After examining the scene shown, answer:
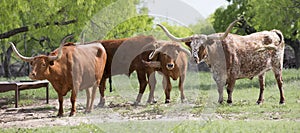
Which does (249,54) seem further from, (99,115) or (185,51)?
(99,115)

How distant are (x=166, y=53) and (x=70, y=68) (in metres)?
1.96

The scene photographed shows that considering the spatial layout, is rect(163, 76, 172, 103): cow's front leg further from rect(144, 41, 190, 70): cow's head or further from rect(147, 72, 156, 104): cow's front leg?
rect(144, 41, 190, 70): cow's head

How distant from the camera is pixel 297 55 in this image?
31156mm

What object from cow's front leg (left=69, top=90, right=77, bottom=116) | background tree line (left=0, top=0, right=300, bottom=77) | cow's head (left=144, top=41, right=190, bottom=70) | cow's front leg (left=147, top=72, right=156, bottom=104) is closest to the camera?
background tree line (left=0, top=0, right=300, bottom=77)

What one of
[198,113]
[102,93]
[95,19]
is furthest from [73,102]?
[95,19]

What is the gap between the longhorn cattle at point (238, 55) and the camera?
418 inches

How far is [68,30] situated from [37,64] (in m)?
5.87

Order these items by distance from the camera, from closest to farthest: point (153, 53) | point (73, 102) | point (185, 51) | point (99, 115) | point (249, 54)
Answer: point (99, 115) → point (185, 51) → point (73, 102) → point (153, 53) → point (249, 54)

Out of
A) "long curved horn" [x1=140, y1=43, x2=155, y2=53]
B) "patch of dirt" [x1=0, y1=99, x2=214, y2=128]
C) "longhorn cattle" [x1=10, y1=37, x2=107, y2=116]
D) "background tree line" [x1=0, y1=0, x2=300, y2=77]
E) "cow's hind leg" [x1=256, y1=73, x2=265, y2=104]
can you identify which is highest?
"background tree line" [x1=0, y1=0, x2=300, y2=77]

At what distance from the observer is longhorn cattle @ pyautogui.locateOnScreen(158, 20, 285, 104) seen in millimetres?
10625

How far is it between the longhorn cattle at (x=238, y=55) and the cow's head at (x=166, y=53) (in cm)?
18

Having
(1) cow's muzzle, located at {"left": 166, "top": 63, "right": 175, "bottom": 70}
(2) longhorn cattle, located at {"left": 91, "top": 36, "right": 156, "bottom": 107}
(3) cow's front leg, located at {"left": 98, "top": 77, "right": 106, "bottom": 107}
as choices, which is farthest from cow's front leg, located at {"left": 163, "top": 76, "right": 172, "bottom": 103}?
(3) cow's front leg, located at {"left": 98, "top": 77, "right": 106, "bottom": 107}

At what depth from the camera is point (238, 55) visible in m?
11.3

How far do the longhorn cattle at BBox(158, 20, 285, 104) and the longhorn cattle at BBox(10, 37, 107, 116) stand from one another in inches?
67.6
